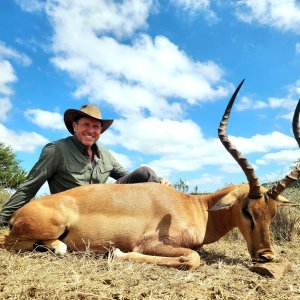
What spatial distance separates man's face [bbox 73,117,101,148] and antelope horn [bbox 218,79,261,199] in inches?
85.2

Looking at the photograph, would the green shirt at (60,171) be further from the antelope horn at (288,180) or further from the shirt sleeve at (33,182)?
the antelope horn at (288,180)

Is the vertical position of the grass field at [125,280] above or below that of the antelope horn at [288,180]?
below

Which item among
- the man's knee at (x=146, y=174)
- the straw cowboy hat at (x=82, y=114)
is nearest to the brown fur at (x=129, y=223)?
the man's knee at (x=146, y=174)

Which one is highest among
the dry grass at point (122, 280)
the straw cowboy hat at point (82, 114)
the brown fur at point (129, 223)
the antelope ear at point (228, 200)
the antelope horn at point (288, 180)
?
the straw cowboy hat at point (82, 114)

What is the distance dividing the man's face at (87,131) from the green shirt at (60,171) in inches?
3.8

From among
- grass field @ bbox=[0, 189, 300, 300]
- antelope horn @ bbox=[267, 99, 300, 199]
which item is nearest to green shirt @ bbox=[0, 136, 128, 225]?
grass field @ bbox=[0, 189, 300, 300]

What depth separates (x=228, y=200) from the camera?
556 cm

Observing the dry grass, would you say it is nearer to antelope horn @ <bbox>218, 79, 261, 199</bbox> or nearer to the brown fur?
the brown fur

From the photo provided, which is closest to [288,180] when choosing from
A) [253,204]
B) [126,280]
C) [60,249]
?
[253,204]

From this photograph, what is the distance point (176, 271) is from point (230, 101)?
2485mm

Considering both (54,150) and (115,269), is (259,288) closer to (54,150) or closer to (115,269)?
(115,269)

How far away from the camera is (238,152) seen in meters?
5.61

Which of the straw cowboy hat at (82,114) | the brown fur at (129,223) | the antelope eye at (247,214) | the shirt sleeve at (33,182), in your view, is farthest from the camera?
the straw cowboy hat at (82,114)

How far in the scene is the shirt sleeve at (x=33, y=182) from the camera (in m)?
6.21
